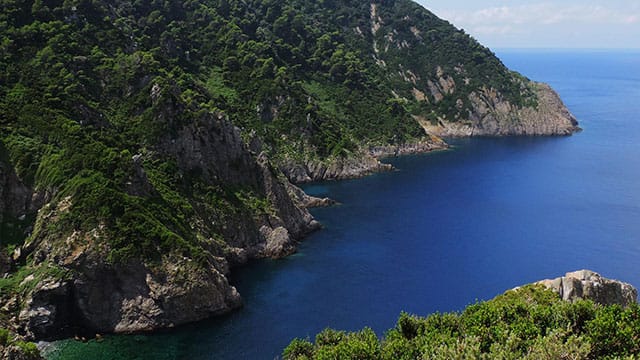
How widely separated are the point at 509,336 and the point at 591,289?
19424 mm

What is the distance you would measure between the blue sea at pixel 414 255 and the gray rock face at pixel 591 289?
89.5 ft

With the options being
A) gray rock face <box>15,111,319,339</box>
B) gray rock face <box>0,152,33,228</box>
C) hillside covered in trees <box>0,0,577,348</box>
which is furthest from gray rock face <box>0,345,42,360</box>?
gray rock face <box>0,152,33,228</box>

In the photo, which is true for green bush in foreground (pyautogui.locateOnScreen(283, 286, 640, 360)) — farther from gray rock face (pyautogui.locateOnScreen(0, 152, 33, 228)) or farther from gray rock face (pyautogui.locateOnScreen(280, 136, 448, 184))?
gray rock face (pyautogui.locateOnScreen(280, 136, 448, 184))

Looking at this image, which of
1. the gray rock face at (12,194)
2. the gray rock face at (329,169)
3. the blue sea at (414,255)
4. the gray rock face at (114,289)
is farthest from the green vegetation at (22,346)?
the gray rock face at (329,169)

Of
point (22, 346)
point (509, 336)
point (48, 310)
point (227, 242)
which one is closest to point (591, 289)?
point (509, 336)

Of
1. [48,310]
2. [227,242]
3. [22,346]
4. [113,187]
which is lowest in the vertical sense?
[48,310]

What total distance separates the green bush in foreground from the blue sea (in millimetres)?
23677

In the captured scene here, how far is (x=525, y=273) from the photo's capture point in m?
105

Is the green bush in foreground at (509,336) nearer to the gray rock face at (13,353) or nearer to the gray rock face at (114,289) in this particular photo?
the gray rock face at (13,353)

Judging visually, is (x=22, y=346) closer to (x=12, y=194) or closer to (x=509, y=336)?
(x=12, y=194)

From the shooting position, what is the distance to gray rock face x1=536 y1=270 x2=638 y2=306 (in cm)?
6084

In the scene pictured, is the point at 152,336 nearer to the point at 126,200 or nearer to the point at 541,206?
the point at 126,200

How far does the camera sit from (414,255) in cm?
11312

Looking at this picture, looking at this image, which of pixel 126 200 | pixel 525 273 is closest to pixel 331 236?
pixel 525 273
